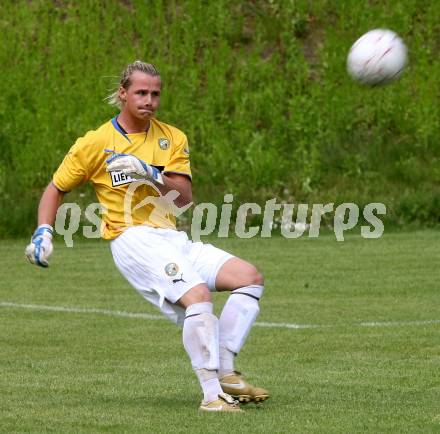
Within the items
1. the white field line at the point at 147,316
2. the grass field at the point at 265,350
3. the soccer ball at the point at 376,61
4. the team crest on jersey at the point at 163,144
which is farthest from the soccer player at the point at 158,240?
the white field line at the point at 147,316

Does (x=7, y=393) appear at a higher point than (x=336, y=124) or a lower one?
lower

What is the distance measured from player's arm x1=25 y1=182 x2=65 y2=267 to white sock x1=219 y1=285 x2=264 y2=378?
1072mm

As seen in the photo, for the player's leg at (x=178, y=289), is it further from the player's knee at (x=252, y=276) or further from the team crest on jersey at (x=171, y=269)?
the player's knee at (x=252, y=276)

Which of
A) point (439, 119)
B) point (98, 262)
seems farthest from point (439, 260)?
point (439, 119)

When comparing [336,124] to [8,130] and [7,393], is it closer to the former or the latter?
[8,130]

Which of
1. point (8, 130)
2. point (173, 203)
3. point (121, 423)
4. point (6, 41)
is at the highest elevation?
point (6, 41)

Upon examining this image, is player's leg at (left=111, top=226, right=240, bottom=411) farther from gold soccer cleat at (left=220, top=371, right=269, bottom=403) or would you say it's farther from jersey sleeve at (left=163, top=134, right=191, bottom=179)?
jersey sleeve at (left=163, top=134, right=191, bottom=179)

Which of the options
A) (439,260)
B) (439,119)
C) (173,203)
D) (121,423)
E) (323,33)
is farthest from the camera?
(323,33)

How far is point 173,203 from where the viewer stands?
285 inches

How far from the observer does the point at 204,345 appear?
6793 millimetres

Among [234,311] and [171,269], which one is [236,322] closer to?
[234,311]

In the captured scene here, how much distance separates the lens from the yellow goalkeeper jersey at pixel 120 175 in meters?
7.19

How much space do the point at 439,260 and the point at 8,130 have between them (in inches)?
392

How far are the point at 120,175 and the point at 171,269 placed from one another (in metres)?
0.65
